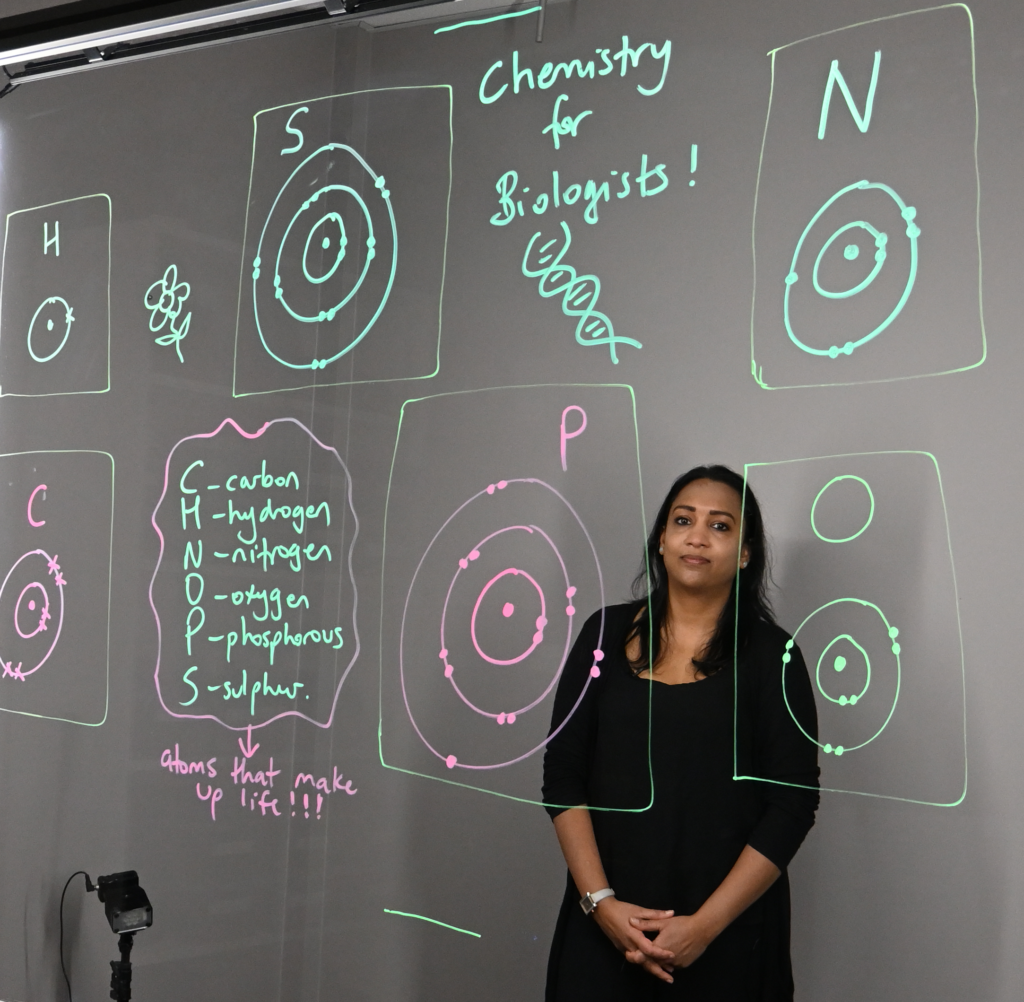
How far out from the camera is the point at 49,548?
213cm

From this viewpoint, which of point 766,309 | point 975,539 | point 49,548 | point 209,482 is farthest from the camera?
point 49,548

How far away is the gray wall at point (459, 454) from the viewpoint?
1396mm

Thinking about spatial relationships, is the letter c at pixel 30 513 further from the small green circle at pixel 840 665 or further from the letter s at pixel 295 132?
the small green circle at pixel 840 665

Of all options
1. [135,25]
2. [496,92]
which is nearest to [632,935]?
[496,92]

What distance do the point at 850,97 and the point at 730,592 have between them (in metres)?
0.70

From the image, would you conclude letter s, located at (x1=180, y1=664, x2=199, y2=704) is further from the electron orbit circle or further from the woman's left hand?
the electron orbit circle

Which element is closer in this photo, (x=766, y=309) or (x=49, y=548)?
(x=766, y=309)

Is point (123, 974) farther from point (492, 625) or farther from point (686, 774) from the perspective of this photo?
point (686, 774)

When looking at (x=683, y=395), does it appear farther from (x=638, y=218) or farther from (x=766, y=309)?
(x=638, y=218)

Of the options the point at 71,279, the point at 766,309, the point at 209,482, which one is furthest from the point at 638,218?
the point at 71,279

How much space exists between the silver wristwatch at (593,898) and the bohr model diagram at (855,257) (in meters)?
0.79

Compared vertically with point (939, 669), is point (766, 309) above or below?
above

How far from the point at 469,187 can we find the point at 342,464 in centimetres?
50

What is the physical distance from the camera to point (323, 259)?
6.20ft
